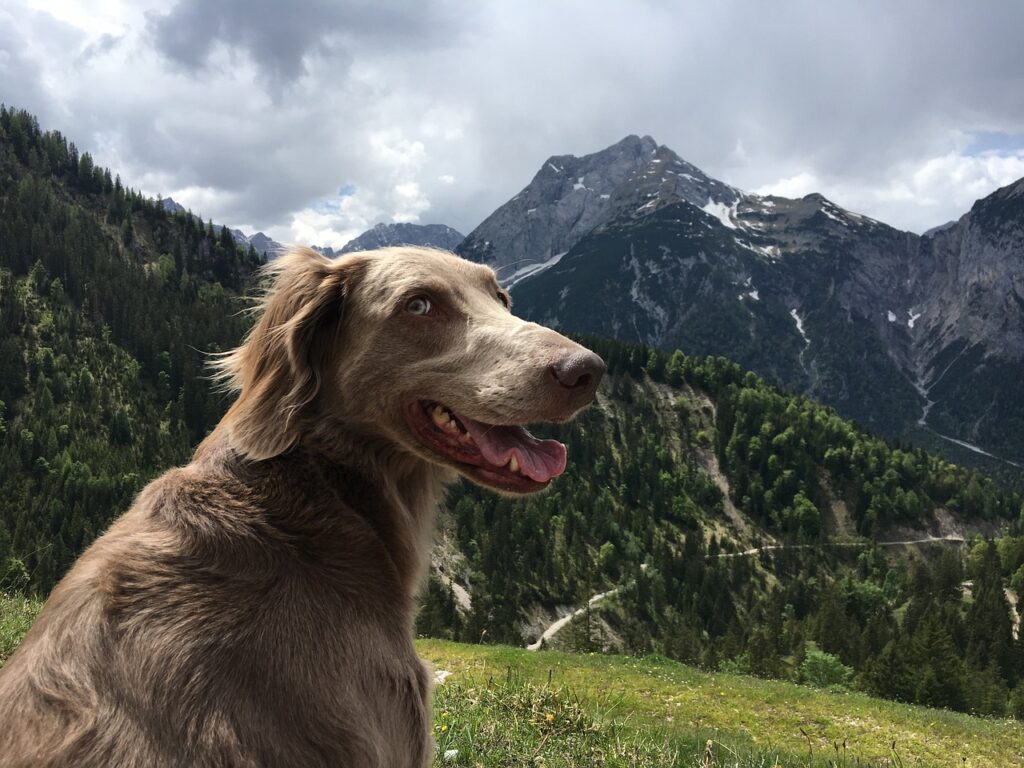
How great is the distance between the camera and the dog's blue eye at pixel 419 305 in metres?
3.71

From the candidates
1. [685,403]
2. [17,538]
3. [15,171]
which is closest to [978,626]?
[685,403]

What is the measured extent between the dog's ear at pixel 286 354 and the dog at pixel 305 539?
1 centimetres

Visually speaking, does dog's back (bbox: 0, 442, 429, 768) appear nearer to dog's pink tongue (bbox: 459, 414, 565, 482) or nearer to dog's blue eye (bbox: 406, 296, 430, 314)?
dog's pink tongue (bbox: 459, 414, 565, 482)

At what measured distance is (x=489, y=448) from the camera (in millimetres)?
3375

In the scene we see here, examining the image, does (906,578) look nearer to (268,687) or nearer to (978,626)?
(978,626)

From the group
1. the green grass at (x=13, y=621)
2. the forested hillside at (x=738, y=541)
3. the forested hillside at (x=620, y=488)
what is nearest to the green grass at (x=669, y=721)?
the green grass at (x=13, y=621)

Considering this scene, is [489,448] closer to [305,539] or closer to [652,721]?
[305,539]

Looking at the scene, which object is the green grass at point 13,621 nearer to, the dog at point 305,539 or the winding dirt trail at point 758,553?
the dog at point 305,539

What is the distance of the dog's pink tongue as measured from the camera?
131 inches

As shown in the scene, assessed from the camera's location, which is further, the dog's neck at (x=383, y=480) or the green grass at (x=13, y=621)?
the green grass at (x=13, y=621)

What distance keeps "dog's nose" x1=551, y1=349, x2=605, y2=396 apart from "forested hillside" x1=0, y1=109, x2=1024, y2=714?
78572 millimetres

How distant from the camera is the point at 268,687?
254cm

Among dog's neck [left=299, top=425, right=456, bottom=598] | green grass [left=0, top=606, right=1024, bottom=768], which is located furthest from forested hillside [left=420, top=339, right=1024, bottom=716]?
dog's neck [left=299, top=425, right=456, bottom=598]

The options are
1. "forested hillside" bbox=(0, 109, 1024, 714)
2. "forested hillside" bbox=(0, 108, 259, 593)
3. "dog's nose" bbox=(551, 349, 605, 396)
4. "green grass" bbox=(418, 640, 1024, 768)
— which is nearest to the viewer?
"dog's nose" bbox=(551, 349, 605, 396)
